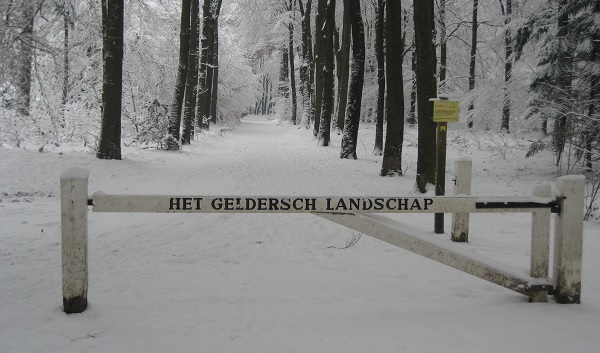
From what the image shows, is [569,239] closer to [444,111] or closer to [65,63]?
[444,111]

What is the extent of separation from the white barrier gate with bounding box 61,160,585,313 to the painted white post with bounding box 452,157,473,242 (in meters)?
2.35

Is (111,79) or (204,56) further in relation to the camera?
(204,56)

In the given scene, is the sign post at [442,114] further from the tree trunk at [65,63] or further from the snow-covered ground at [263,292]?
the tree trunk at [65,63]

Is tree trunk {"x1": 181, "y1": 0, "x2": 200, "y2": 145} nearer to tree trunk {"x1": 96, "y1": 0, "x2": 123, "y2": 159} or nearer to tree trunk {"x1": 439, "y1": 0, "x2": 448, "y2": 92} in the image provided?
tree trunk {"x1": 96, "y1": 0, "x2": 123, "y2": 159}

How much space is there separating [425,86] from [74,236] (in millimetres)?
8356

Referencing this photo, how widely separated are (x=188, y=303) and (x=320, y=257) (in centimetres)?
206

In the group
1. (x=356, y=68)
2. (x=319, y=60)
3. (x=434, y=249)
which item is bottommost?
(x=434, y=249)

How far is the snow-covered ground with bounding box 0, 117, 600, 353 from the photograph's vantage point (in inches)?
137

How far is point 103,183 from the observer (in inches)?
454

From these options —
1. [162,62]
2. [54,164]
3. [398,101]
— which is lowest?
[54,164]

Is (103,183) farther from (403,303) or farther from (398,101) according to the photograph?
(403,303)

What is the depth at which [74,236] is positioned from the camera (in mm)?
3807

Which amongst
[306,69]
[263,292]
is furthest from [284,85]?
[263,292]

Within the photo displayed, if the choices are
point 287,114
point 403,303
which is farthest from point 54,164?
point 287,114
